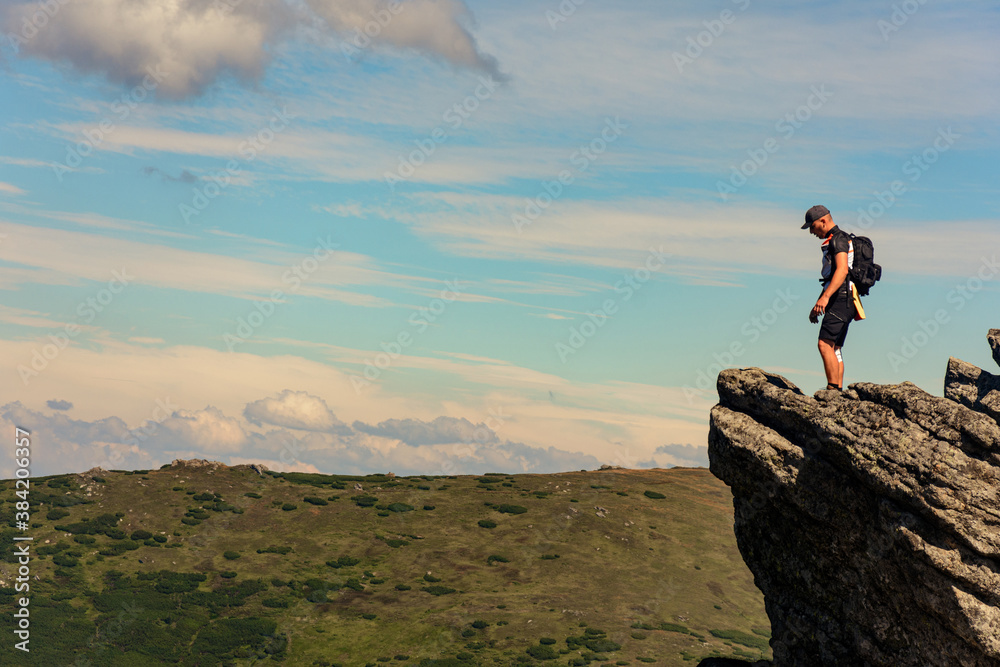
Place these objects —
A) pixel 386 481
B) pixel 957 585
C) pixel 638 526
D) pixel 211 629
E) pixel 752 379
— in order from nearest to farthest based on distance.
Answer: pixel 957 585 → pixel 752 379 → pixel 211 629 → pixel 638 526 → pixel 386 481

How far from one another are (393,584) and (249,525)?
78.8 feet

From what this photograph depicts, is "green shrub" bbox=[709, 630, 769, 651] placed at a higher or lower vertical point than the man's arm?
lower

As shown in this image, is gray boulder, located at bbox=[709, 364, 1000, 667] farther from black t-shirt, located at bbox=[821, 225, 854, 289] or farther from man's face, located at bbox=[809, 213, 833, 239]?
man's face, located at bbox=[809, 213, 833, 239]

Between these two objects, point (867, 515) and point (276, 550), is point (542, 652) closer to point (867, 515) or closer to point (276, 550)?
point (276, 550)

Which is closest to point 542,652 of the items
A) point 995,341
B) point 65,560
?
point 995,341

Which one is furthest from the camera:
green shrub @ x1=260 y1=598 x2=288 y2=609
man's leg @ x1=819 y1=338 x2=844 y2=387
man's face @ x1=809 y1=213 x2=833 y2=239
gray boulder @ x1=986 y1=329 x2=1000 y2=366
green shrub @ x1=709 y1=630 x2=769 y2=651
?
green shrub @ x1=260 y1=598 x2=288 y2=609

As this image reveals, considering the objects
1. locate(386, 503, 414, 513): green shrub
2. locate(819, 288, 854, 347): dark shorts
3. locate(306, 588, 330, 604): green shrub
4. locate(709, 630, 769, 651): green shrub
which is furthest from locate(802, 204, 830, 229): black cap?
locate(386, 503, 414, 513): green shrub

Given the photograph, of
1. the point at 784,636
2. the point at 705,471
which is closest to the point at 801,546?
the point at 784,636

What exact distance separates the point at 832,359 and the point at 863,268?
2.54 meters

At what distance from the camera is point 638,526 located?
89.0 meters

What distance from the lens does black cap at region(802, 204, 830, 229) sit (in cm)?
2039

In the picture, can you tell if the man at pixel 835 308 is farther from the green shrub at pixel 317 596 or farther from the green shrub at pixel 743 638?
the green shrub at pixel 317 596

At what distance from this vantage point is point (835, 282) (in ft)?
63.7

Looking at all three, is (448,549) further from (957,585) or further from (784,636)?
(957,585)
